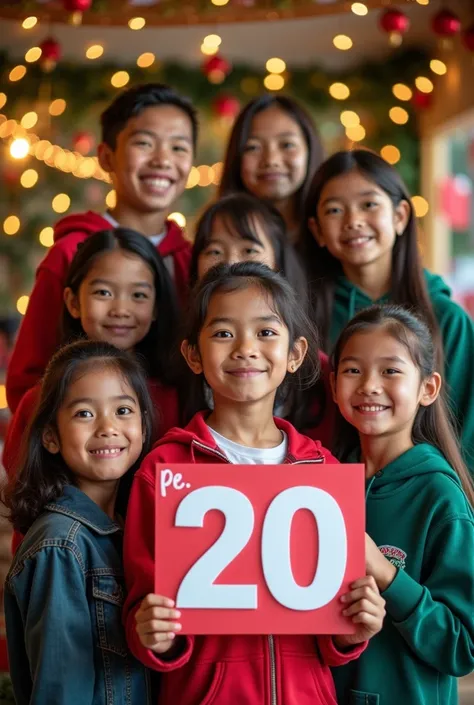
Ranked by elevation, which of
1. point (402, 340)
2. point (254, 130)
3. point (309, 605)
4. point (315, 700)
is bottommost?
point (315, 700)

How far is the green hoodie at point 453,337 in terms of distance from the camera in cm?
219

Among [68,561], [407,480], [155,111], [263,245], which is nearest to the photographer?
[68,561]

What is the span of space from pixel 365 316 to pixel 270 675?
74 centimetres

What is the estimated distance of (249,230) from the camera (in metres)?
2.22

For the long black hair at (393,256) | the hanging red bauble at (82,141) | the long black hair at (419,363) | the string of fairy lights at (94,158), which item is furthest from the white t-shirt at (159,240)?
the hanging red bauble at (82,141)

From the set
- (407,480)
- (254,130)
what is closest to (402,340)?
(407,480)

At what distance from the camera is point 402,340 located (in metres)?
1.81

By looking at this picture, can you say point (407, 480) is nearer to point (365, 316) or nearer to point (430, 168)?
point (365, 316)

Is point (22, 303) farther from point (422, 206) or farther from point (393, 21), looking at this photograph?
point (393, 21)

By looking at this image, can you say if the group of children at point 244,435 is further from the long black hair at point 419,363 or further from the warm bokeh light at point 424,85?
the warm bokeh light at point 424,85

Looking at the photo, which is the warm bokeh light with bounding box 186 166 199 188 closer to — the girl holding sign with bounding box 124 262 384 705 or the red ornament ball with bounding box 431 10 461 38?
the red ornament ball with bounding box 431 10 461 38

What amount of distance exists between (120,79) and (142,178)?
4.03 m

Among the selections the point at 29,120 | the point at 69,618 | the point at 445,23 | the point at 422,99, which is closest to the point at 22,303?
the point at 29,120

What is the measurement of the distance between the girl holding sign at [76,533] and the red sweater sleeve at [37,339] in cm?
47
